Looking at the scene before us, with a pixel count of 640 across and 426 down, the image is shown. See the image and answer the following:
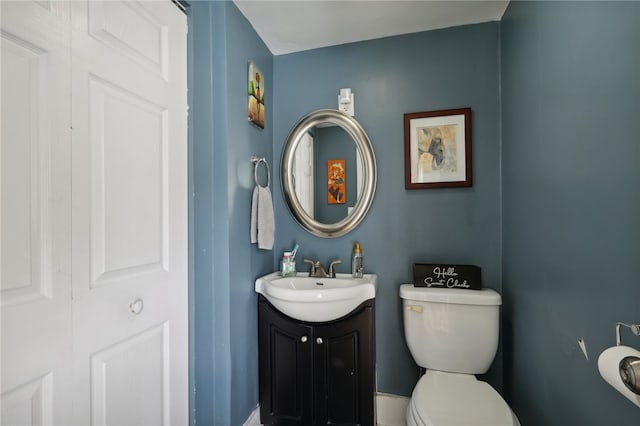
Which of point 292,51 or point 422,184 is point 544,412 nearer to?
point 422,184

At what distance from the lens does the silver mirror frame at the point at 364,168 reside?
5.65 feet

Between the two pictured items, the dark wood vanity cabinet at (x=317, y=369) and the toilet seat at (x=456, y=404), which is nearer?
the toilet seat at (x=456, y=404)

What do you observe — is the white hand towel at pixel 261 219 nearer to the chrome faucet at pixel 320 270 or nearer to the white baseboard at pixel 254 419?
the chrome faucet at pixel 320 270

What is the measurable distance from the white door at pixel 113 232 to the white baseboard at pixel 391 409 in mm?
1059

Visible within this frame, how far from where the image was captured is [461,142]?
1623mm

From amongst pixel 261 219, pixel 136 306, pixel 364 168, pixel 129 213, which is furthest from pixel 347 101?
pixel 136 306

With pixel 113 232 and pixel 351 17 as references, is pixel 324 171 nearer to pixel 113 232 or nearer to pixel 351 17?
pixel 351 17

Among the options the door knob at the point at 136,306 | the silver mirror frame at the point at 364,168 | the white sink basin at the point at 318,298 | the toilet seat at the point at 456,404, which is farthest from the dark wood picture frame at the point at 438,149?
the door knob at the point at 136,306

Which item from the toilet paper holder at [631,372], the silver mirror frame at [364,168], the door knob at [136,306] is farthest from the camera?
the silver mirror frame at [364,168]

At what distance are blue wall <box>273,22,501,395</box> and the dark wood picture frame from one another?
0.04 m

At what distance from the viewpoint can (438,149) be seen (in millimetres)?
1649

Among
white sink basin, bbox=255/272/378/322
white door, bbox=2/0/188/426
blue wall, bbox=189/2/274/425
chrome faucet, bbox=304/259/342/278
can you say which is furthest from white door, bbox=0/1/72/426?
chrome faucet, bbox=304/259/342/278

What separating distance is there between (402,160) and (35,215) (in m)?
1.56

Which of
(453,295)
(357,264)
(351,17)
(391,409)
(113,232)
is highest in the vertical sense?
(351,17)
